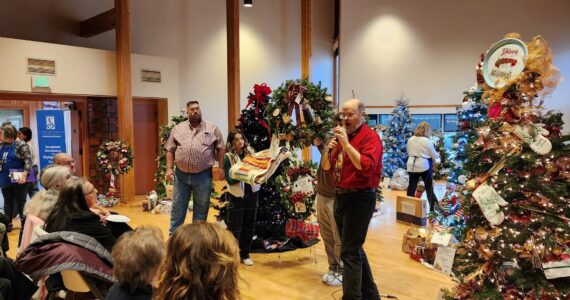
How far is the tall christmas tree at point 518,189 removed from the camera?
7.36 feet

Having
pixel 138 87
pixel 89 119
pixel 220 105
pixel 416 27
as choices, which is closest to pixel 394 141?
pixel 416 27

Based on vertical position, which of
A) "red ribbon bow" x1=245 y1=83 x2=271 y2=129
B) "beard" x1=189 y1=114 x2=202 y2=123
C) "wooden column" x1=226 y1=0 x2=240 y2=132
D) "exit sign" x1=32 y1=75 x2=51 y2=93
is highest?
"wooden column" x1=226 y1=0 x2=240 y2=132

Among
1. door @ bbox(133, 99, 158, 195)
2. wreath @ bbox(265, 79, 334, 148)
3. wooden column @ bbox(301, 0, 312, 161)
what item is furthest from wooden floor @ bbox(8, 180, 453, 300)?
wooden column @ bbox(301, 0, 312, 161)

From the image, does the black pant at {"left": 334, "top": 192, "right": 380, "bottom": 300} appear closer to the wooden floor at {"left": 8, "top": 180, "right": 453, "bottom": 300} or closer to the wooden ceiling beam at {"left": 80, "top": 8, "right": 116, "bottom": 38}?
the wooden floor at {"left": 8, "top": 180, "right": 453, "bottom": 300}

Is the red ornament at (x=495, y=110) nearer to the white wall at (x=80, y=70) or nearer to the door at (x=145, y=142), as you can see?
the white wall at (x=80, y=70)

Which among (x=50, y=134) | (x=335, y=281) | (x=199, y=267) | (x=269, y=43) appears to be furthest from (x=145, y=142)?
(x=199, y=267)

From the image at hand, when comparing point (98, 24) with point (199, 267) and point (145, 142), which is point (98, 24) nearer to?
point (145, 142)

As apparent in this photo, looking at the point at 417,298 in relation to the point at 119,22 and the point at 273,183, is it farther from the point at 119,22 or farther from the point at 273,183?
the point at 119,22

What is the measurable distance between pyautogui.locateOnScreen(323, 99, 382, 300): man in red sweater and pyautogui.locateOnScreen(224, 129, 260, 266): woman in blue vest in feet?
4.47

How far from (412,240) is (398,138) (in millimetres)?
5968

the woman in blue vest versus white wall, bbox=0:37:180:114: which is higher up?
white wall, bbox=0:37:180:114

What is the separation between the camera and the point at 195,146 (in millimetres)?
3936

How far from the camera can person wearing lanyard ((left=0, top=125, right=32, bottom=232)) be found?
5070 millimetres

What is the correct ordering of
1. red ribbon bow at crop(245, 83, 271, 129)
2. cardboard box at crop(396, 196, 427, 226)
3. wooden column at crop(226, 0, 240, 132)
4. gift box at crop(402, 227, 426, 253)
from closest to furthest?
1. red ribbon bow at crop(245, 83, 271, 129)
2. gift box at crop(402, 227, 426, 253)
3. cardboard box at crop(396, 196, 427, 226)
4. wooden column at crop(226, 0, 240, 132)
